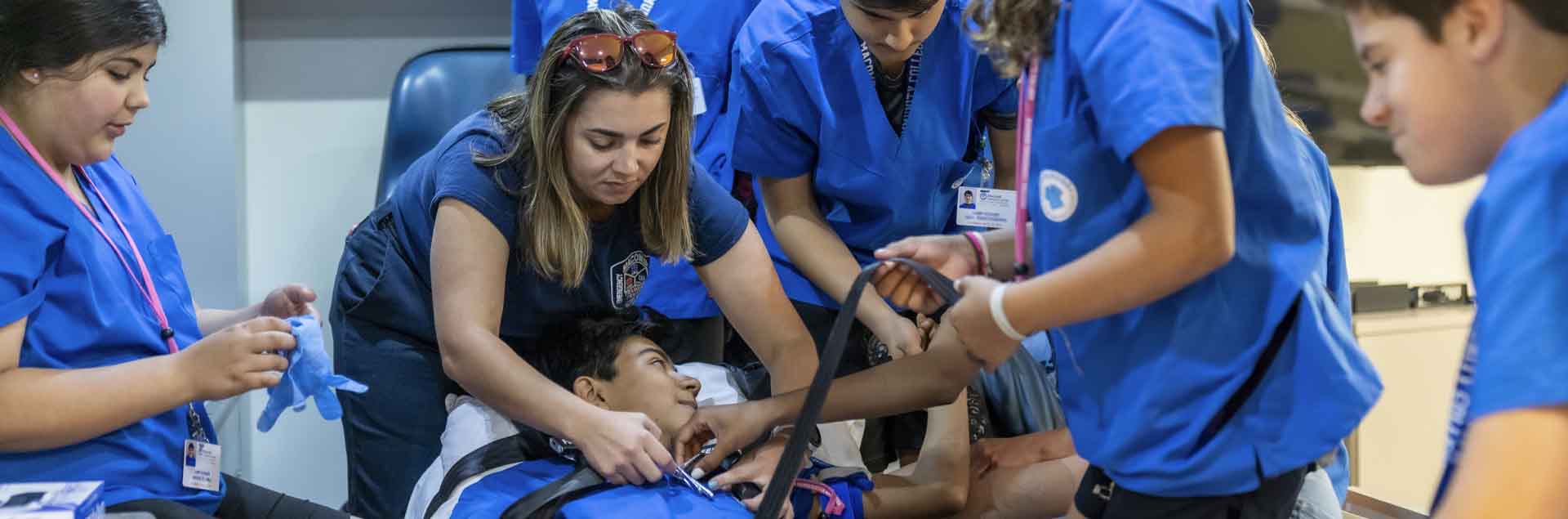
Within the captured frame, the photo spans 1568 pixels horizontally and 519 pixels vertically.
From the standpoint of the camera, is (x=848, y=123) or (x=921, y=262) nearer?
(x=921, y=262)

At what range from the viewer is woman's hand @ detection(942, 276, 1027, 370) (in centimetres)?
130

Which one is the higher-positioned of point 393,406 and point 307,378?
point 307,378

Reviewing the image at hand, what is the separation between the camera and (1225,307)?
1.31 meters

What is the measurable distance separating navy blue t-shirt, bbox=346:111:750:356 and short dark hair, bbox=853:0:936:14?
1.23 ft

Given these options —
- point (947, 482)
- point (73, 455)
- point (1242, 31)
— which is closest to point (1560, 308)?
point (1242, 31)

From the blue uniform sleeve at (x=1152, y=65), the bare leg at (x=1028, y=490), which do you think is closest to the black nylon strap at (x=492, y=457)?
the bare leg at (x=1028, y=490)

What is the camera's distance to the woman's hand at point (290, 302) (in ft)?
Result: 6.30

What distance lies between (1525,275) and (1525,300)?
0.01 m

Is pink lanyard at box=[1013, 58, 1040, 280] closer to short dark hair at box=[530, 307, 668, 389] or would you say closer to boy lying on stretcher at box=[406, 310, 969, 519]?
boy lying on stretcher at box=[406, 310, 969, 519]

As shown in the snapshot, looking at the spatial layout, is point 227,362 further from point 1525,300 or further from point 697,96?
point 1525,300

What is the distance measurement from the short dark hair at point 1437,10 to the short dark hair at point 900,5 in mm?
1146

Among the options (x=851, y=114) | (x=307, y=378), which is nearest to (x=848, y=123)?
(x=851, y=114)

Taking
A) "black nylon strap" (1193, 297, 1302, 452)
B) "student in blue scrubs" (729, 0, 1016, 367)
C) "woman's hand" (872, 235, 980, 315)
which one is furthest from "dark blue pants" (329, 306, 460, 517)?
"black nylon strap" (1193, 297, 1302, 452)

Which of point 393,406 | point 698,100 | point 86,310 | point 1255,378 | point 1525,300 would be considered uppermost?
point 1525,300
